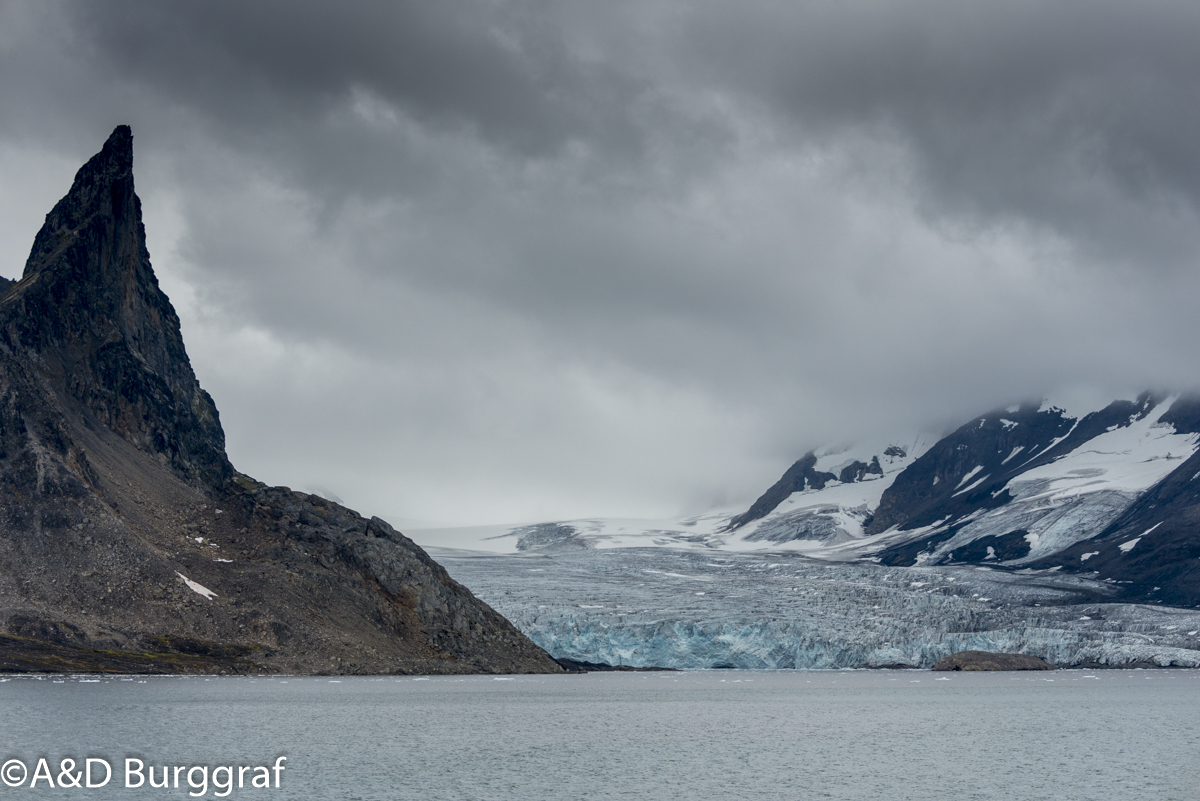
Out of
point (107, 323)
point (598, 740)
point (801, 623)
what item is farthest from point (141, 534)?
point (801, 623)

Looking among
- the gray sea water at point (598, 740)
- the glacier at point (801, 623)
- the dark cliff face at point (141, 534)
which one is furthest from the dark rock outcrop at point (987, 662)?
the dark cliff face at point (141, 534)

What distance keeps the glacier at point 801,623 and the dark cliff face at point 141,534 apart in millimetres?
10718

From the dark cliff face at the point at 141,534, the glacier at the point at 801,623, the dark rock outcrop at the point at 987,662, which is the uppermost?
the dark cliff face at the point at 141,534

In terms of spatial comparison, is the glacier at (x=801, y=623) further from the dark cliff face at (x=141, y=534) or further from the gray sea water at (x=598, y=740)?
the gray sea water at (x=598, y=740)

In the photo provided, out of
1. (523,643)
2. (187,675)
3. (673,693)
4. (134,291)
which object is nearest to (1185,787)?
(673,693)

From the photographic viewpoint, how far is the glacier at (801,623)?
111312 millimetres

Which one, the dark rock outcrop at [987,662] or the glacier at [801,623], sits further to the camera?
the dark rock outcrop at [987,662]

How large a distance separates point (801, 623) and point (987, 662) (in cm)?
2334

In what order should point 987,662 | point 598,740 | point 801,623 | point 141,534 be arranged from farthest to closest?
point 987,662 → point 801,623 → point 141,534 → point 598,740

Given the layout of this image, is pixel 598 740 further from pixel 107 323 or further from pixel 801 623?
pixel 107 323

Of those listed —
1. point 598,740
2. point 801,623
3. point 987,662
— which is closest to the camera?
point 598,740

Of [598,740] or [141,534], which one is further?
[141,534]

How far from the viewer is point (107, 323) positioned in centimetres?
11325

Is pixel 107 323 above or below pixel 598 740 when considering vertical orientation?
above
